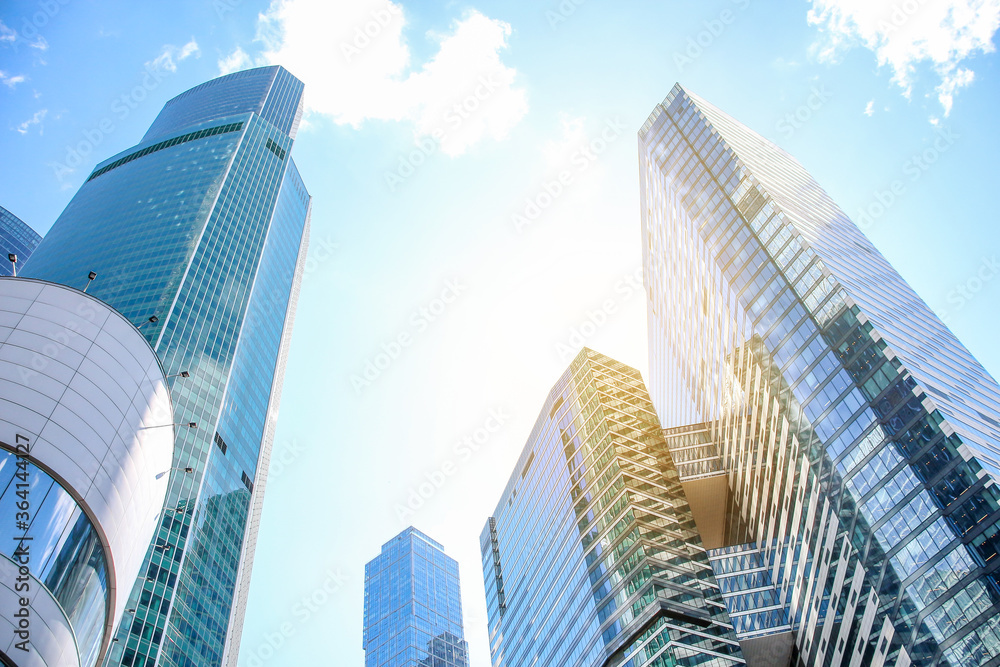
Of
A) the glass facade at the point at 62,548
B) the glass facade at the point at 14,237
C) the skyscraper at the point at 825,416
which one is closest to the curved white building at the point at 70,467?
the glass facade at the point at 62,548

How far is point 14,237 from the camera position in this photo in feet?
535

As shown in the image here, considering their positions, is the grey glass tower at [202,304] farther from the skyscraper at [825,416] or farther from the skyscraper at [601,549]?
the skyscraper at [825,416]

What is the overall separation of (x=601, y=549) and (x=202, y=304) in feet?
211

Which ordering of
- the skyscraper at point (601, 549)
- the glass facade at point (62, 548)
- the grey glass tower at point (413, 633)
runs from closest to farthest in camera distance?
the glass facade at point (62, 548)
the skyscraper at point (601, 549)
the grey glass tower at point (413, 633)

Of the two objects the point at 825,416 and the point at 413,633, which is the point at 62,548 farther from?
the point at 413,633

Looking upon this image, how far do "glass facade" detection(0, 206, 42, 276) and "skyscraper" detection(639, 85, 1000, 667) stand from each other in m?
150

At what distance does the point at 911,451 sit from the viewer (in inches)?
2238

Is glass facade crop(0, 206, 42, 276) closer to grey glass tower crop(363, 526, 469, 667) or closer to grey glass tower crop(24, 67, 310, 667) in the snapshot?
grey glass tower crop(24, 67, 310, 667)

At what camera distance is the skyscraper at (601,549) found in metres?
75.2

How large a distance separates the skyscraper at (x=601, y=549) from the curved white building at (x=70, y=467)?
60492 millimetres

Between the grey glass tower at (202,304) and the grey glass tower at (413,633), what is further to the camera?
the grey glass tower at (413,633)

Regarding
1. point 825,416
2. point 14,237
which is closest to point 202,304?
point 825,416

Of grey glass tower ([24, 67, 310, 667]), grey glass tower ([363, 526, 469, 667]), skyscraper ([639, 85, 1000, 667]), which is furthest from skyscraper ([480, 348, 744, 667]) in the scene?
grey glass tower ([363, 526, 469, 667])

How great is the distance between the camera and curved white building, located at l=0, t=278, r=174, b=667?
2148 cm
